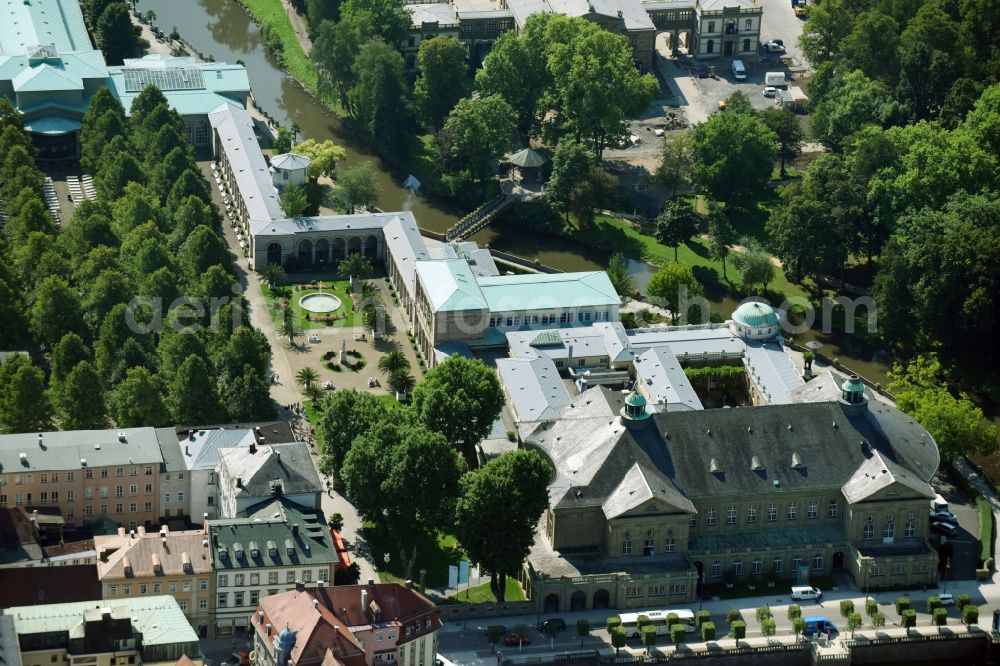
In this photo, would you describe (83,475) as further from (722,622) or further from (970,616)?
(970,616)

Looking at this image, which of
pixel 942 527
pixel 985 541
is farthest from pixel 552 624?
pixel 985 541

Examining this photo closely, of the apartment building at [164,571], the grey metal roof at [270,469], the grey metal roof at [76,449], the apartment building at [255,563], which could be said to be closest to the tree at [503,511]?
the apartment building at [255,563]

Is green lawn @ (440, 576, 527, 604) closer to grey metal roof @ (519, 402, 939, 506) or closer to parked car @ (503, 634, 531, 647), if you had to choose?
parked car @ (503, 634, 531, 647)

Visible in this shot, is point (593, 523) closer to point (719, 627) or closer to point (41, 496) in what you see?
point (719, 627)

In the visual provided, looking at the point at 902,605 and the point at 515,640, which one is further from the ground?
the point at 515,640

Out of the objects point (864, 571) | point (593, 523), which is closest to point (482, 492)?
point (593, 523)
